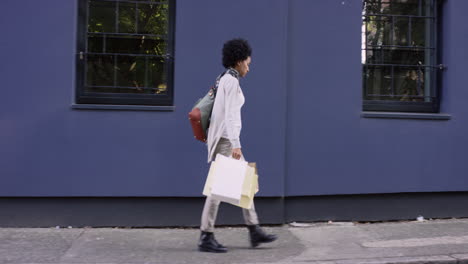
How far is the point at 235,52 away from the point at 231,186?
49.8 inches

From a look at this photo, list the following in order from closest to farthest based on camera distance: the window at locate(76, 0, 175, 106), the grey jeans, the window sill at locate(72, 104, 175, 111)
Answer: the grey jeans < the window sill at locate(72, 104, 175, 111) < the window at locate(76, 0, 175, 106)

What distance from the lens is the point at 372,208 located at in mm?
5910

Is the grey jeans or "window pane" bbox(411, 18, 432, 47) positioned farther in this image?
"window pane" bbox(411, 18, 432, 47)

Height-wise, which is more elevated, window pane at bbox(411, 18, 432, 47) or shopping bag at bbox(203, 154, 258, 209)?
window pane at bbox(411, 18, 432, 47)

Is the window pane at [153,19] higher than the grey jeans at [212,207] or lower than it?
higher

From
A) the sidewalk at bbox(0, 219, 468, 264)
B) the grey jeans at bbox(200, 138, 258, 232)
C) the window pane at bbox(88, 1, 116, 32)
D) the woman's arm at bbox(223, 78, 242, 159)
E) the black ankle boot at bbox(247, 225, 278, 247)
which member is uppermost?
the window pane at bbox(88, 1, 116, 32)

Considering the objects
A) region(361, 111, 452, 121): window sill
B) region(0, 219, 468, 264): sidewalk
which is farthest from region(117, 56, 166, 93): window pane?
region(361, 111, 452, 121): window sill

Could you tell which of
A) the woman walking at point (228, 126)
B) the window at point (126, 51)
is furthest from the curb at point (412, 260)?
the window at point (126, 51)

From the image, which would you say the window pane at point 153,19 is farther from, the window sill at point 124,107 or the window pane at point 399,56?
the window pane at point 399,56

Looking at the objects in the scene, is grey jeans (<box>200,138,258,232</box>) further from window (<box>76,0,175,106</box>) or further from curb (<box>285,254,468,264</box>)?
window (<box>76,0,175,106</box>)

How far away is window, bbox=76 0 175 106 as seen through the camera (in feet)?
18.2

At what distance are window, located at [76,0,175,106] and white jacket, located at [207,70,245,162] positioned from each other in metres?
1.27

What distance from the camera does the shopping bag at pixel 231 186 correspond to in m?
4.24

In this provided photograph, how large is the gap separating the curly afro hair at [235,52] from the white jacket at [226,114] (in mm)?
164
